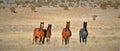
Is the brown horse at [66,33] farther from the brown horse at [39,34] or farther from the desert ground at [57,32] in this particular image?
the brown horse at [39,34]

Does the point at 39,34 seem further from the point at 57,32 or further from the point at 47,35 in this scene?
the point at 57,32

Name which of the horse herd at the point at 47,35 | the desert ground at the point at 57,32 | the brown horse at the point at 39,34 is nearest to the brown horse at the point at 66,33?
the horse herd at the point at 47,35

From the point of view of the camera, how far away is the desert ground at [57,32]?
16.0 m

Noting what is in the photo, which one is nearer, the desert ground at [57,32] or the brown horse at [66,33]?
the desert ground at [57,32]

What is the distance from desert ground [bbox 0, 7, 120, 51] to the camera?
1600 centimetres

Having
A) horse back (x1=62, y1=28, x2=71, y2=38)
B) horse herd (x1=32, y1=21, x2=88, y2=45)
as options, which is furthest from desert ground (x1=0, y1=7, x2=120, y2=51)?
horse back (x1=62, y1=28, x2=71, y2=38)

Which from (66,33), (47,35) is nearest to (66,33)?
(66,33)

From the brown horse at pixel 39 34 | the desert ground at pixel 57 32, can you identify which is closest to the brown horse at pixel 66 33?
the desert ground at pixel 57 32

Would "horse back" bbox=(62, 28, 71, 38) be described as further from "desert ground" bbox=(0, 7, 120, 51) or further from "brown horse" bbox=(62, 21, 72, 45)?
"desert ground" bbox=(0, 7, 120, 51)

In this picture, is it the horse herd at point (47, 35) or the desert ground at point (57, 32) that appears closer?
the desert ground at point (57, 32)

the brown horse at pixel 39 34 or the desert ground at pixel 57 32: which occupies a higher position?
the brown horse at pixel 39 34

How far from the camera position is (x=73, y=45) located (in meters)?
16.5

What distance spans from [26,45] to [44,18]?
37.9 feet

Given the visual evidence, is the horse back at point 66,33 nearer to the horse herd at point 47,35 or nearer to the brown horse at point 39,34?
the horse herd at point 47,35
